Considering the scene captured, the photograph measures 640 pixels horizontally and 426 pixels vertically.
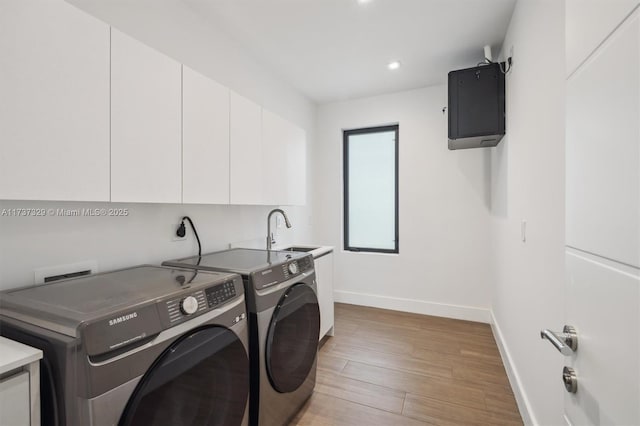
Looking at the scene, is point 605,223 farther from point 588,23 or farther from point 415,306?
point 415,306

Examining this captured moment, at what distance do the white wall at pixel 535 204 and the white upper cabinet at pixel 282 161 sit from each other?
167cm

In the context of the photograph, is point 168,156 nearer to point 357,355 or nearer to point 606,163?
point 606,163

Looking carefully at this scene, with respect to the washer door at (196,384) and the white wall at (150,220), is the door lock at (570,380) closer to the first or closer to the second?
the washer door at (196,384)

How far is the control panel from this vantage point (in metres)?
0.96

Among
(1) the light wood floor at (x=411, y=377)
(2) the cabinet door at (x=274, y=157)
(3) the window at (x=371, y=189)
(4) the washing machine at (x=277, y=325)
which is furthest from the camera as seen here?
(3) the window at (x=371, y=189)

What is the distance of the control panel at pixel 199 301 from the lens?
0.96 meters

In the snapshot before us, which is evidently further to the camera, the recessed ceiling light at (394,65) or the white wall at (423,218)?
the white wall at (423,218)

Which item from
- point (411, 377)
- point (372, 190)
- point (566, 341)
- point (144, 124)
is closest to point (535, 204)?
point (566, 341)

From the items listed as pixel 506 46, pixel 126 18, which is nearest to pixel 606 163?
pixel 126 18

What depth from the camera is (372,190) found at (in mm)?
3664

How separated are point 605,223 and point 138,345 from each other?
3.89 ft

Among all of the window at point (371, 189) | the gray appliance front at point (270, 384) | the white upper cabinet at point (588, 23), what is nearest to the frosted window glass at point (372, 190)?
the window at point (371, 189)

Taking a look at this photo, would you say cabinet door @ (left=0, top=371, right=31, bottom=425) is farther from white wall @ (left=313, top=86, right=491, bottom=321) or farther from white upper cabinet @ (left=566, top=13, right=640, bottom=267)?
white wall @ (left=313, top=86, right=491, bottom=321)

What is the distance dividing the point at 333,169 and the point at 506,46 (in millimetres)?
2109
